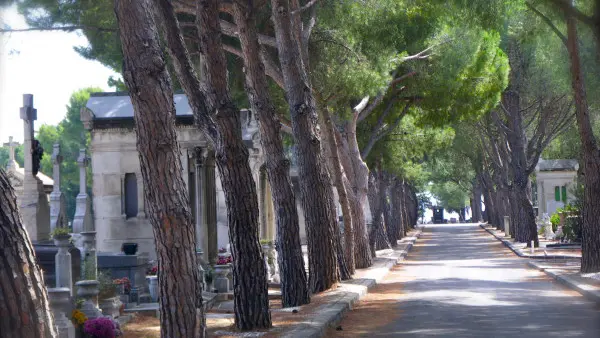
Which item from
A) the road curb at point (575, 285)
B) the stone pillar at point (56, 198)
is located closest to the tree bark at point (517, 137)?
the road curb at point (575, 285)

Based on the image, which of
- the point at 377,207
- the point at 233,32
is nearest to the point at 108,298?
the point at 233,32

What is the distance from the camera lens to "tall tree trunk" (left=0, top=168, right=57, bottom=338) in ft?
16.5

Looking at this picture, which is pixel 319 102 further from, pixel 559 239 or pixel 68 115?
pixel 68 115

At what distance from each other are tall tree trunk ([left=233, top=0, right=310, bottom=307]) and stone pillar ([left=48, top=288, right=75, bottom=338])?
5138mm

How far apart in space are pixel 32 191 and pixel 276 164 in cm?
543

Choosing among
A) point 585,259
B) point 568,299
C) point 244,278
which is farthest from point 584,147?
point 244,278

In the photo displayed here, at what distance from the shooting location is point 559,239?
135 ft

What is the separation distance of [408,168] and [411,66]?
952 inches

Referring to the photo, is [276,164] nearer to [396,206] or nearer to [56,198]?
[56,198]

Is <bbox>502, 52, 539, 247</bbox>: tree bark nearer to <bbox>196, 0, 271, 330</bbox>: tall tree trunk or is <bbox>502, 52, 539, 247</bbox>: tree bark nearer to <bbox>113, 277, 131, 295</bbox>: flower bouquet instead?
<bbox>113, 277, 131, 295</bbox>: flower bouquet

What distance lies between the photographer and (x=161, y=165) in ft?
28.2

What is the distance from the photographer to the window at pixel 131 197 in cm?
2516

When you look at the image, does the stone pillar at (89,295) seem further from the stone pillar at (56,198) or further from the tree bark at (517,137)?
the tree bark at (517,137)

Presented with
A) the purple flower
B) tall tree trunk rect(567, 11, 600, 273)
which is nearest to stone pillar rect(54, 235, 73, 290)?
the purple flower
